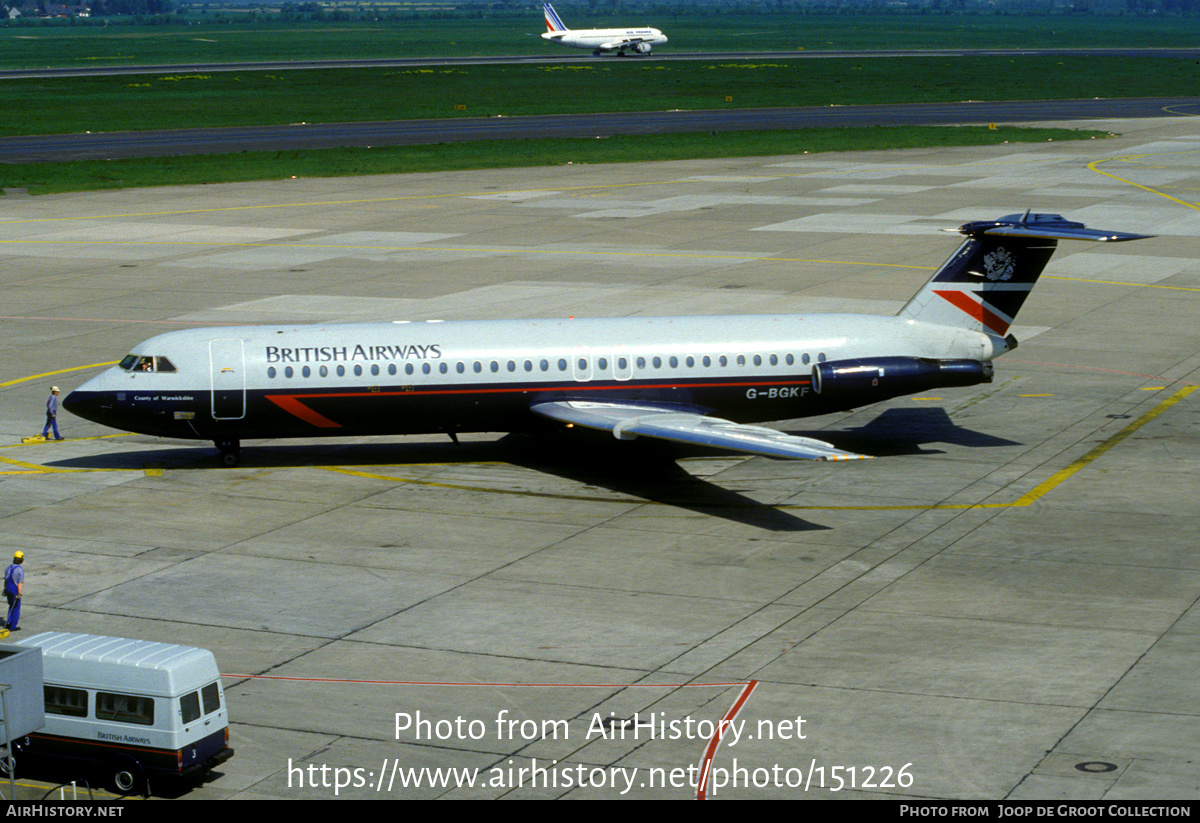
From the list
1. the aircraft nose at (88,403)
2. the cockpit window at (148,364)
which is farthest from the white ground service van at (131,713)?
the aircraft nose at (88,403)

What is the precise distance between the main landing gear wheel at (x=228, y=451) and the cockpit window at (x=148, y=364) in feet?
7.78

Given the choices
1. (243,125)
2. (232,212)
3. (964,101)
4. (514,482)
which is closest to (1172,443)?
(514,482)

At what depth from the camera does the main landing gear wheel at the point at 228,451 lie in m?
37.3

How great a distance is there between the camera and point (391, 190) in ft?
290

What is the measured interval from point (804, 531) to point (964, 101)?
396 feet

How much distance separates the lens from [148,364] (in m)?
36.5

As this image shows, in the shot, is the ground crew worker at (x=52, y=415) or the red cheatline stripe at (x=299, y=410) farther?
the ground crew worker at (x=52, y=415)

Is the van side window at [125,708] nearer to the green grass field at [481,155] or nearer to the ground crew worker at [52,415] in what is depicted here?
the ground crew worker at [52,415]

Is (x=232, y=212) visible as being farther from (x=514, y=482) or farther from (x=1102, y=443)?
(x=1102, y=443)

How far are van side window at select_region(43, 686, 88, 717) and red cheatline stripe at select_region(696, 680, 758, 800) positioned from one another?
860cm

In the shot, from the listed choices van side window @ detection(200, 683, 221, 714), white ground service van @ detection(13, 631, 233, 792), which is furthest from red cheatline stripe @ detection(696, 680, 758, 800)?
van side window @ detection(200, 683, 221, 714)

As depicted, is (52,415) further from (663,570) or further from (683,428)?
(663,570)

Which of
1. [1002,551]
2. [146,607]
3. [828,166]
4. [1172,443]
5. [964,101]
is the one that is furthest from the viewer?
[964,101]

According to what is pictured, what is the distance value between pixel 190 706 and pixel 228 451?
18.5 meters
